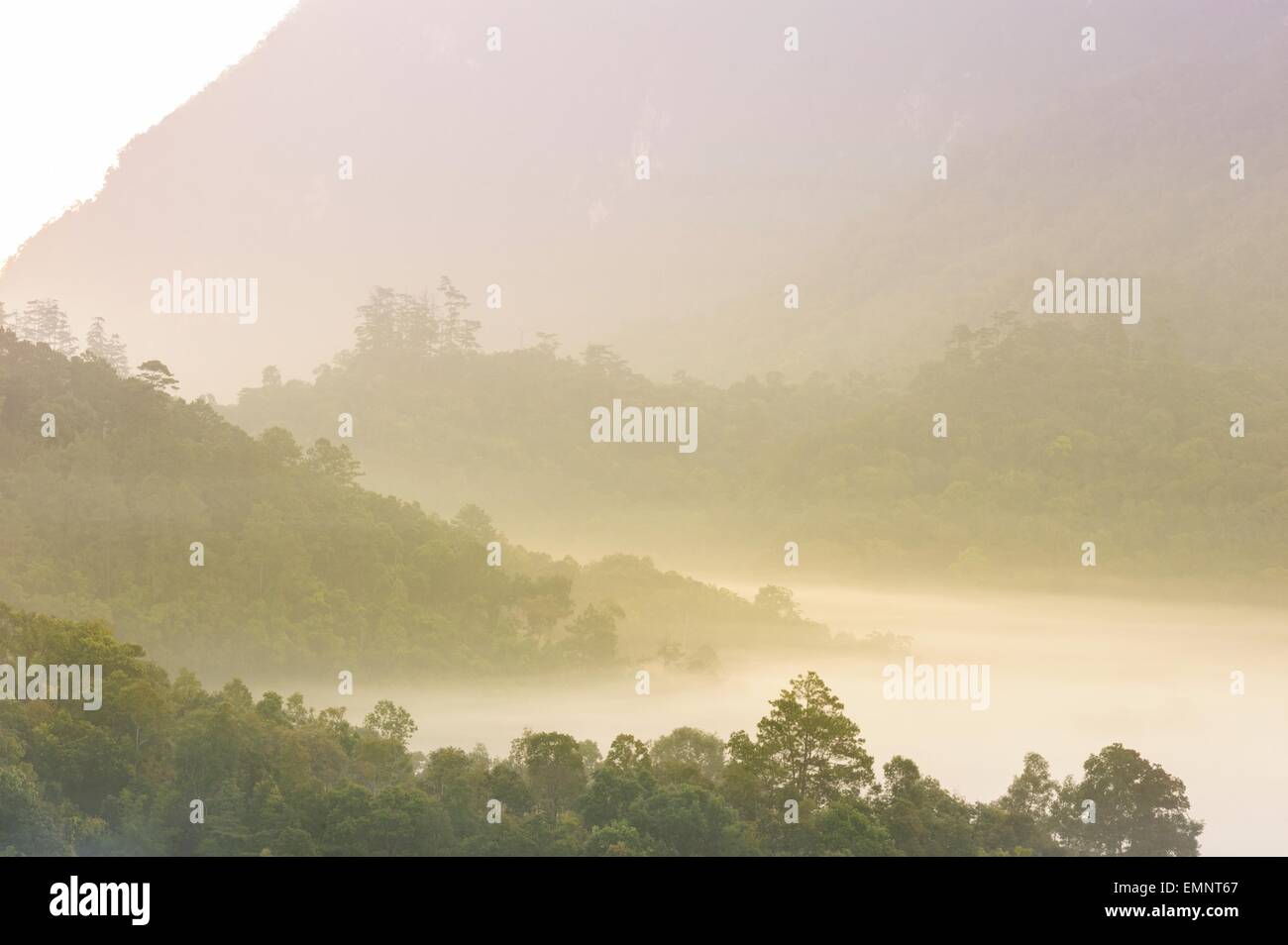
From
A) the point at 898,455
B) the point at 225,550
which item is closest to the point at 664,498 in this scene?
the point at 898,455

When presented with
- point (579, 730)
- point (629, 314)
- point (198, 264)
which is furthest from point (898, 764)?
point (198, 264)

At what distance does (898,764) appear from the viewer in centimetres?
2833

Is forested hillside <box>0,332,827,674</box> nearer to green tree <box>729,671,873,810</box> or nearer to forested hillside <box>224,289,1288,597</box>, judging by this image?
green tree <box>729,671,873,810</box>

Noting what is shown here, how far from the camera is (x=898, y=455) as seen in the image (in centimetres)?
11562

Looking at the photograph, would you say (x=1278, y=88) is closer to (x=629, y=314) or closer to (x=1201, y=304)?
(x=1201, y=304)

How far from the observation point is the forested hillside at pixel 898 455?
A: 110 m

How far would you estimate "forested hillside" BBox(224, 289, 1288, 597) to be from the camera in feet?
360

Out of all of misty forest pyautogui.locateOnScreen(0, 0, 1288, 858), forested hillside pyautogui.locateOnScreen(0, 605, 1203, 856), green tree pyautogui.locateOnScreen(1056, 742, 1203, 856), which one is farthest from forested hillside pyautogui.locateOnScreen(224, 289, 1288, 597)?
forested hillside pyautogui.locateOnScreen(0, 605, 1203, 856)

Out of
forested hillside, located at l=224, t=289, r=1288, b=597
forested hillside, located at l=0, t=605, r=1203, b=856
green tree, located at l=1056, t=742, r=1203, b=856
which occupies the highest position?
forested hillside, located at l=224, t=289, r=1288, b=597

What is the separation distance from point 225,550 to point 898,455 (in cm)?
6937

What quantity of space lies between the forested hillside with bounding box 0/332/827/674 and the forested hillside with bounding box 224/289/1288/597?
1967 inches

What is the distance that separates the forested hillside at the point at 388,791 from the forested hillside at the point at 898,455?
8402 centimetres

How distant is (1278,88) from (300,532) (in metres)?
137

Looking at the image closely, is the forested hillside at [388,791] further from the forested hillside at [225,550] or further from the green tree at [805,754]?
the forested hillside at [225,550]
